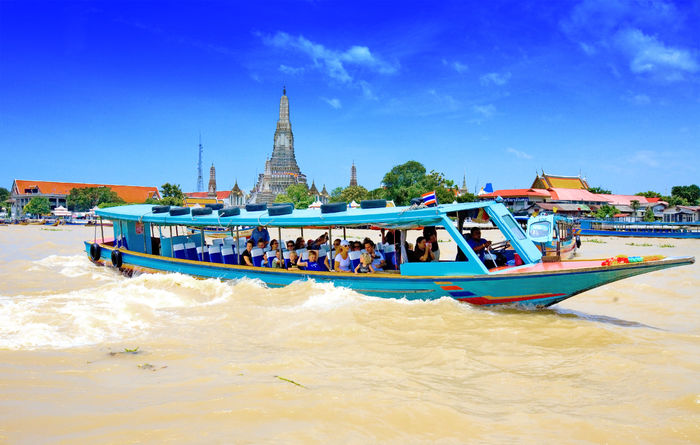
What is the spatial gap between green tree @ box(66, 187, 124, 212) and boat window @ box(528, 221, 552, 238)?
63620 millimetres

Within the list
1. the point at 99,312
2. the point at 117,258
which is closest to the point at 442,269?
the point at 99,312

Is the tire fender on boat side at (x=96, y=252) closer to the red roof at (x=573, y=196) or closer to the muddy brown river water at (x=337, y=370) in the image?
the muddy brown river water at (x=337, y=370)

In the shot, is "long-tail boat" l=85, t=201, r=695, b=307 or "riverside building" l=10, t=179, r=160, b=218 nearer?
"long-tail boat" l=85, t=201, r=695, b=307

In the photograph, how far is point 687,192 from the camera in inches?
2277

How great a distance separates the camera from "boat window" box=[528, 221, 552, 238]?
15.3 m

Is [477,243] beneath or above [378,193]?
beneath

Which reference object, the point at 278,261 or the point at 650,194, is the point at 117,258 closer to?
the point at 278,261

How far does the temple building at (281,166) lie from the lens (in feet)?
287

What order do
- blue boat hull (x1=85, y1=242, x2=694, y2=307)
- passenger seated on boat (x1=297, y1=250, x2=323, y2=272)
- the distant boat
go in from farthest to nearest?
the distant boat → passenger seated on boat (x1=297, y1=250, x2=323, y2=272) → blue boat hull (x1=85, y1=242, x2=694, y2=307)

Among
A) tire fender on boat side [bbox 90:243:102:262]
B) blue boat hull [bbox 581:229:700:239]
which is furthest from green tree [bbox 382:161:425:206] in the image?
Result: tire fender on boat side [bbox 90:243:102:262]

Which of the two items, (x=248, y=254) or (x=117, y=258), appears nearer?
(x=248, y=254)

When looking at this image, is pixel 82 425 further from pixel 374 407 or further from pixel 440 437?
pixel 440 437

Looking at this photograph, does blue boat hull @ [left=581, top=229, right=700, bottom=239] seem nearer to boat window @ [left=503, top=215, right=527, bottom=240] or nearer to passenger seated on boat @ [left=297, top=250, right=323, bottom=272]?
boat window @ [left=503, top=215, right=527, bottom=240]

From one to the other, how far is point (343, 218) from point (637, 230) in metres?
29.0
